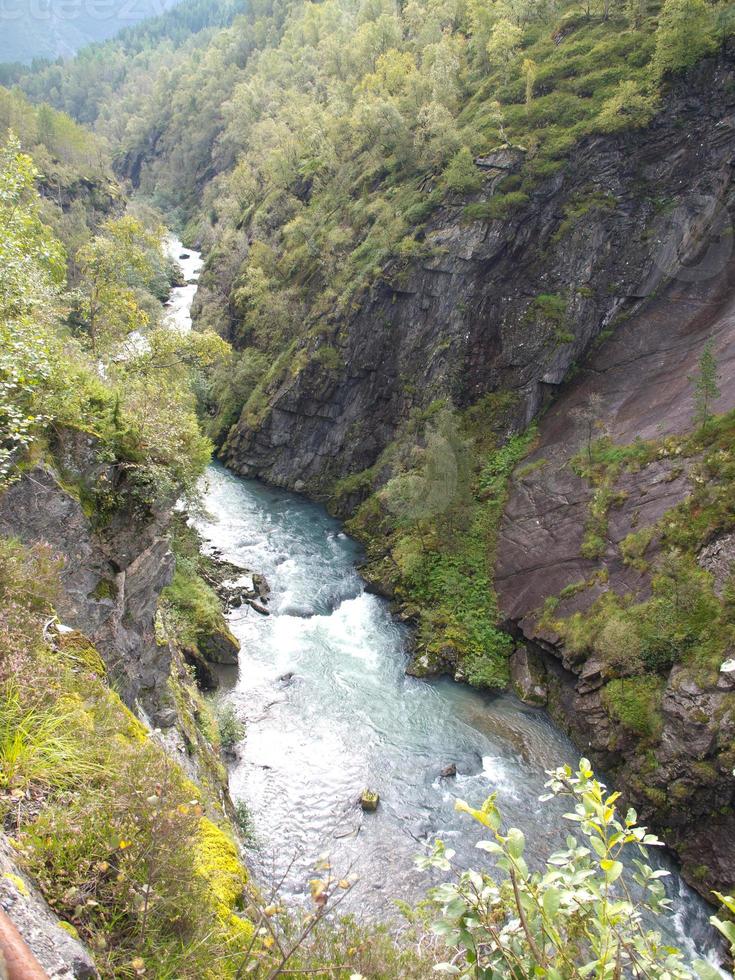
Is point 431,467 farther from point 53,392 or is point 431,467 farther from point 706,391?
point 53,392

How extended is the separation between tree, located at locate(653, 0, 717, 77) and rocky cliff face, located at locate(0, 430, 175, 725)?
130ft

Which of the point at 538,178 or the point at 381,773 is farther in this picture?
the point at 538,178

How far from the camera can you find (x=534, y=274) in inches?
1421

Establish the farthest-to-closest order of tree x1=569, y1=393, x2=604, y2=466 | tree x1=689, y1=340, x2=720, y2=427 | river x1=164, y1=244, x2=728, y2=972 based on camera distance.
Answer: tree x1=569, y1=393, x2=604, y2=466
tree x1=689, y1=340, x2=720, y2=427
river x1=164, y1=244, x2=728, y2=972

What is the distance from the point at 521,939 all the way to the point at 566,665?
22173mm

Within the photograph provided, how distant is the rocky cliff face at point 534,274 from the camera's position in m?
33.7

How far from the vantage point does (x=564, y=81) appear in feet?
128

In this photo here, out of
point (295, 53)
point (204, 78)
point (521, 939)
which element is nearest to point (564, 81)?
point (521, 939)

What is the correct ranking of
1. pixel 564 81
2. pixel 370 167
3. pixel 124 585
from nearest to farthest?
pixel 124 585, pixel 564 81, pixel 370 167

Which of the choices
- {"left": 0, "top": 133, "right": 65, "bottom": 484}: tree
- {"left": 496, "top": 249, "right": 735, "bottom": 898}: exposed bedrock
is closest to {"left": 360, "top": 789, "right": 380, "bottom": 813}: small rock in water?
{"left": 496, "top": 249, "right": 735, "bottom": 898}: exposed bedrock

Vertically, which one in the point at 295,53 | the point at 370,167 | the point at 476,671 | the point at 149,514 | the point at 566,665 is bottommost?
the point at 476,671

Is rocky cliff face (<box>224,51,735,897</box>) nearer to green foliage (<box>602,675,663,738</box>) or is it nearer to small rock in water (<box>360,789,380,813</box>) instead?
green foliage (<box>602,675,663,738</box>)

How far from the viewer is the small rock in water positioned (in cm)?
1809

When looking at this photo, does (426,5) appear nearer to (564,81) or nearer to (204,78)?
(564,81)
